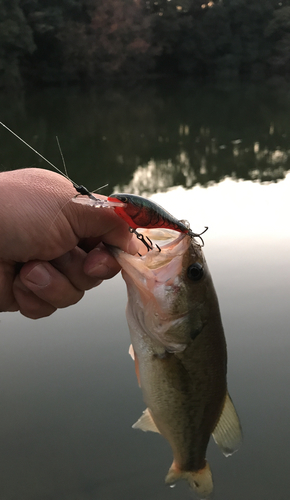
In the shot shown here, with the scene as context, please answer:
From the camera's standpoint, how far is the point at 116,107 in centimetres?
2647

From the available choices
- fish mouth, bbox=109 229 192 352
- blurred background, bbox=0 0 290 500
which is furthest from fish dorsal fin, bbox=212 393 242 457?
blurred background, bbox=0 0 290 500

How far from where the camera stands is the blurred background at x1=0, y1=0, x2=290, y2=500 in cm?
435

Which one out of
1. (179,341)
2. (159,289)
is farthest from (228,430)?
(159,289)

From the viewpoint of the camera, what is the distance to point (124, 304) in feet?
19.8

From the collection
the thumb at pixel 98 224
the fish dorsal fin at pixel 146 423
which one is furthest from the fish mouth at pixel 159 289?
the fish dorsal fin at pixel 146 423

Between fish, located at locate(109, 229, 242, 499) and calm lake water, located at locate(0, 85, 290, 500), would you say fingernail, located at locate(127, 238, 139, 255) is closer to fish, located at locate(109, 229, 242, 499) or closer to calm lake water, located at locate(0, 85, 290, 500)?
fish, located at locate(109, 229, 242, 499)

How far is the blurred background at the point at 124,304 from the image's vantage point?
435cm

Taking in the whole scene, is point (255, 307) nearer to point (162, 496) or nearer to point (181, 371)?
point (162, 496)

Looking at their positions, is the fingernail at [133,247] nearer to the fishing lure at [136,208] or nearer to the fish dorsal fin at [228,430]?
the fishing lure at [136,208]

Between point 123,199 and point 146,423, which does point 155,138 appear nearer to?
point 146,423

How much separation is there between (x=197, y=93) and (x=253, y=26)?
742 inches

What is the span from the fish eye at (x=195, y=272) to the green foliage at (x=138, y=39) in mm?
34437

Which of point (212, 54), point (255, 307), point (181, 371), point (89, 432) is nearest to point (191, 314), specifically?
point (181, 371)

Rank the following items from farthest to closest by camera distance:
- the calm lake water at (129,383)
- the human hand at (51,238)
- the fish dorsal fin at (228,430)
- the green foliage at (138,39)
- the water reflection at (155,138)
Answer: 1. the green foliage at (138,39)
2. the water reflection at (155,138)
3. the calm lake water at (129,383)
4. the fish dorsal fin at (228,430)
5. the human hand at (51,238)
